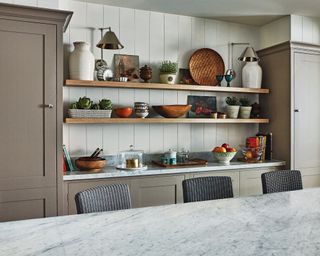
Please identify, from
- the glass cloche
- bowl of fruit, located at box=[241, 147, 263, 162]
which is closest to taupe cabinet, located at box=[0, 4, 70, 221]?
the glass cloche

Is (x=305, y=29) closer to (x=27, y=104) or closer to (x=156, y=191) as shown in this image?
(x=156, y=191)

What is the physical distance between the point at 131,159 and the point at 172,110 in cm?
67

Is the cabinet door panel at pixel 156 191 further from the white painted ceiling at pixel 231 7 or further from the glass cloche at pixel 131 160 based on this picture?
the white painted ceiling at pixel 231 7

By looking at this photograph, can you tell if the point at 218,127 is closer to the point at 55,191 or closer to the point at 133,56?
the point at 133,56

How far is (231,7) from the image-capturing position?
3.41 m

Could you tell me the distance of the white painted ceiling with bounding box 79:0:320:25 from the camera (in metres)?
3.25

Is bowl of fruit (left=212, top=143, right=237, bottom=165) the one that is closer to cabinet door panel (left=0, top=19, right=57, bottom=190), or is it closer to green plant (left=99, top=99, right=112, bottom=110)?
green plant (left=99, top=99, right=112, bottom=110)

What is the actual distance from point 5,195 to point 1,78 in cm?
90

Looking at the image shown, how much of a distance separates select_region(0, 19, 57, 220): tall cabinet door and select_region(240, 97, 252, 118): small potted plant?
218 centimetres

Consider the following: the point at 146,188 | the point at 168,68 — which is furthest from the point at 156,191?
the point at 168,68

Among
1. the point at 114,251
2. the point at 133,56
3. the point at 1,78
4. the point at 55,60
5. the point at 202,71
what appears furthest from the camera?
the point at 202,71

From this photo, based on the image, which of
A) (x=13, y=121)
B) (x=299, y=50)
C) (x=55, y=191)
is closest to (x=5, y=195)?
(x=55, y=191)

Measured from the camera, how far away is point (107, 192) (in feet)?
6.09

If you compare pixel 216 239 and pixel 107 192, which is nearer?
pixel 216 239
